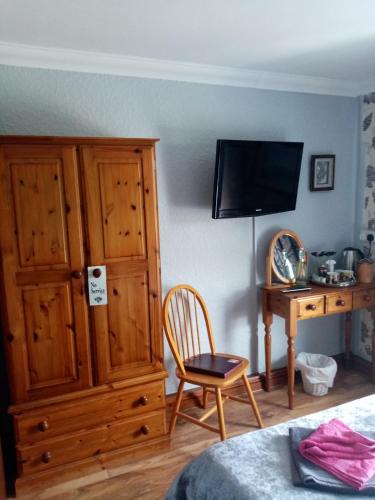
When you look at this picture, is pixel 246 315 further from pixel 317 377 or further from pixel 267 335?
pixel 317 377

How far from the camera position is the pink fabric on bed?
131 cm

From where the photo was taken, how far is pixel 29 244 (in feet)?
6.66

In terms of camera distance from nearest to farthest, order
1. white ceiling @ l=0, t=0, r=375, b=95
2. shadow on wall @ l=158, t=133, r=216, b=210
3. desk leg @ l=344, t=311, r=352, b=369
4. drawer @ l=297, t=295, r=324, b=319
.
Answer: white ceiling @ l=0, t=0, r=375, b=95
shadow on wall @ l=158, t=133, r=216, b=210
drawer @ l=297, t=295, r=324, b=319
desk leg @ l=344, t=311, r=352, b=369

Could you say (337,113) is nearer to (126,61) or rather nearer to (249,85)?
(249,85)

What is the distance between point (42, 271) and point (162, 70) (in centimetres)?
147

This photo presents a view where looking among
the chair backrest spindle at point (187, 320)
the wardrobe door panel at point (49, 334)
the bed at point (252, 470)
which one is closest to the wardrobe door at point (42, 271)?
the wardrobe door panel at point (49, 334)

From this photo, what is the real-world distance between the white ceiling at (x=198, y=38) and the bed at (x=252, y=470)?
1821 millimetres

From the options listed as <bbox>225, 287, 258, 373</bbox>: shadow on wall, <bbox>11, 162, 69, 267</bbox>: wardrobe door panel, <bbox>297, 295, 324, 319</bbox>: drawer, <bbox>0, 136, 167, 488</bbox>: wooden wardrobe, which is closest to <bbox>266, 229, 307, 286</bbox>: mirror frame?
<bbox>225, 287, 258, 373</bbox>: shadow on wall

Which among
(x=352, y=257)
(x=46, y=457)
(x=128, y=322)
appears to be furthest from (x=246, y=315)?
(x=46, y=457)

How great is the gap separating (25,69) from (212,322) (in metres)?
2.02

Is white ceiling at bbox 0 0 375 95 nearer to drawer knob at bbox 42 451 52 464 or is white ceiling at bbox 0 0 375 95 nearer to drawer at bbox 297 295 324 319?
drawer at bbox 297 295 324 319

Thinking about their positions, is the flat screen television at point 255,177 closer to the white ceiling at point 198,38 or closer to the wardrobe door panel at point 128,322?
the white ceiling at point 198,38

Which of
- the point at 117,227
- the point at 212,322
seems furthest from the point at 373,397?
the point at 117,227

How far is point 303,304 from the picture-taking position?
2.79 metres
